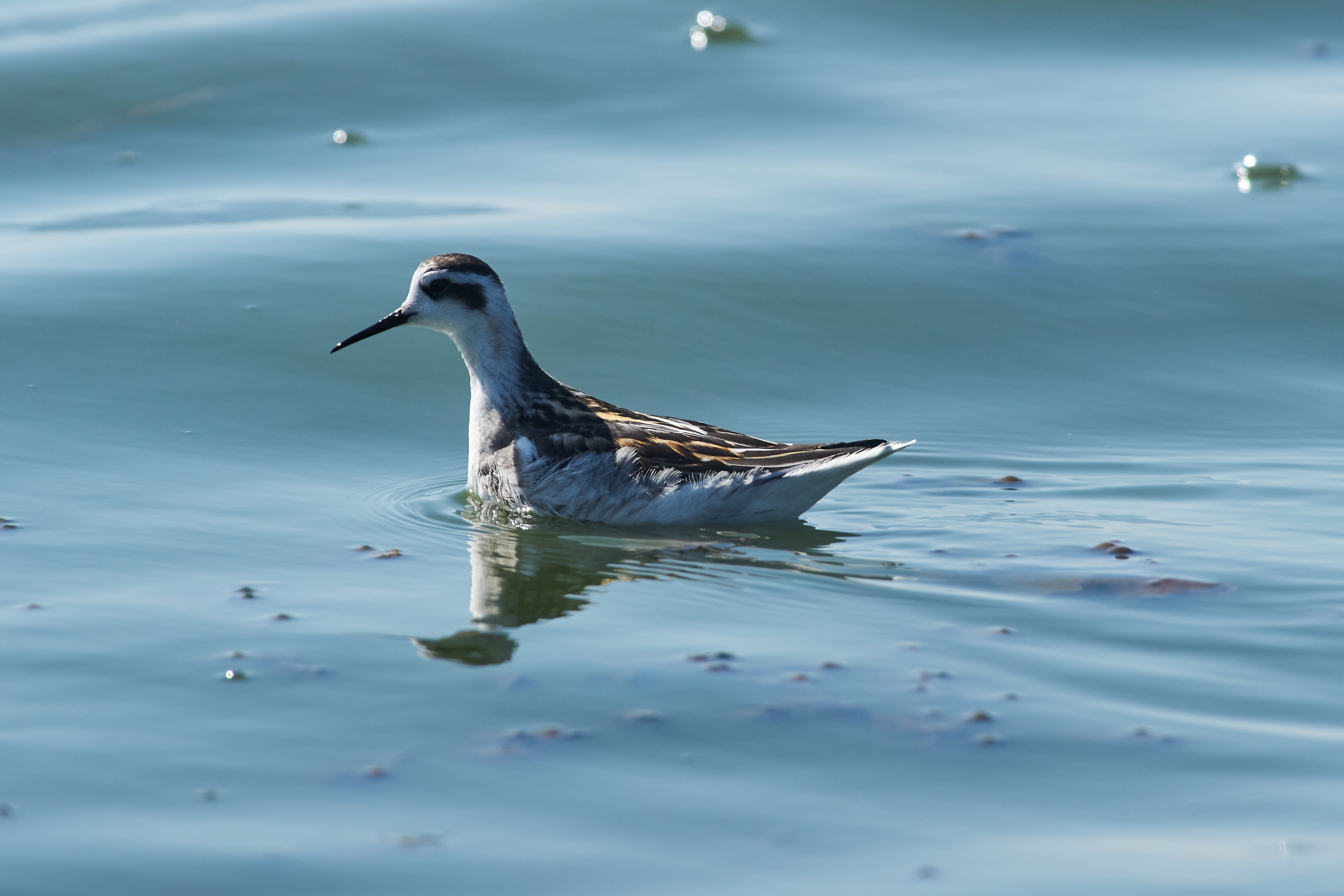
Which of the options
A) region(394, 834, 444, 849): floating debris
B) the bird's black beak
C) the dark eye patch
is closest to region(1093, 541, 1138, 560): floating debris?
the dark eye patch

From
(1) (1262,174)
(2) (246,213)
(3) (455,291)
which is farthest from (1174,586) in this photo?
(2) (246,213)

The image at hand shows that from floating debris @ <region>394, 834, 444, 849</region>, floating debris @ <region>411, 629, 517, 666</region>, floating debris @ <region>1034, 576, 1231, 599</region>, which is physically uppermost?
floating debris @ <region>1034, 576, 1231, 599</region>

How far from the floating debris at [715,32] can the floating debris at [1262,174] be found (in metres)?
5.05

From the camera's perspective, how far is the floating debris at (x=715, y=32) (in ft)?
53.8

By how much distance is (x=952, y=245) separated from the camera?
12.3 metres

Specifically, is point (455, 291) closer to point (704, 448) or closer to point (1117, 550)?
point (704, 448)

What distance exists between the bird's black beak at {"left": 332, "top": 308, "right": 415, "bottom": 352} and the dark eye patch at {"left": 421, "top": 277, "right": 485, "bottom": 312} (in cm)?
16

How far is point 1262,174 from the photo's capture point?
13.6 m

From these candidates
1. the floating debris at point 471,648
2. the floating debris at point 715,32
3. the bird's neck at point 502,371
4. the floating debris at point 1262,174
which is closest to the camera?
the floating debris at point 471,648

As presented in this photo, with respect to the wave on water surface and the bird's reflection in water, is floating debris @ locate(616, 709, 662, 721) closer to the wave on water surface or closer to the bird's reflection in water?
the bird's reflection in water

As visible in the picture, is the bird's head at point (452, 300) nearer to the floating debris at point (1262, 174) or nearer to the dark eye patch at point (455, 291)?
the dark eye patch at point (455, 291)

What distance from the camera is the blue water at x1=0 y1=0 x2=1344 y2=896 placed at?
542 cm

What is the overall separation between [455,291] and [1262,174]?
295 inches

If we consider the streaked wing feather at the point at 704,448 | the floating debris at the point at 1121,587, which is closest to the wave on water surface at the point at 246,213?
the streaked wing feather at the point at 704,448
